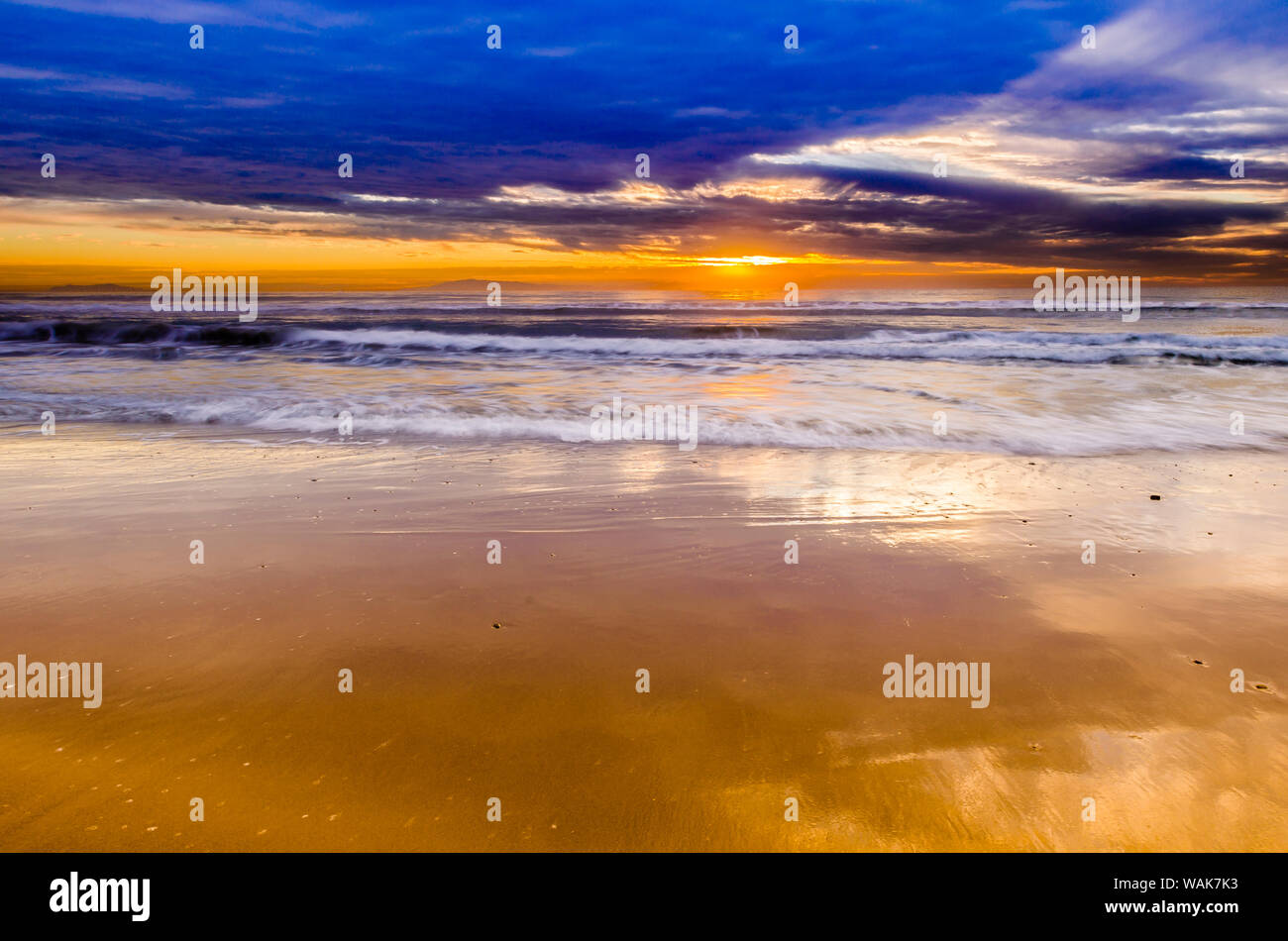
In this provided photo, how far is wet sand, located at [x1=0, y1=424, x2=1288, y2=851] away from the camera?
2205 mm

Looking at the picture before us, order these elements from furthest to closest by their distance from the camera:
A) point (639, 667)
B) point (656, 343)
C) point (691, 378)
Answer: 1. point (656, 343)
2. point (691, 378)
3. point (639, 667)

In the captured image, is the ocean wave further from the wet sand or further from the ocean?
the wet sand

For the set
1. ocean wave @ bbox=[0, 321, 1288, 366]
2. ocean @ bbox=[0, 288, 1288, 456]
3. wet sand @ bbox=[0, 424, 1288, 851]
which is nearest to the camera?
wet sand @ bbox=[0, 424, 1288, 851]

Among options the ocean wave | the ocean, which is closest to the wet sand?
the ocean

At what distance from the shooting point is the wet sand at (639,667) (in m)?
2.21

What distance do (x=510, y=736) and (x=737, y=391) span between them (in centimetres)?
997

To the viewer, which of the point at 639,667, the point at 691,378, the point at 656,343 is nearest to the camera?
the point at 639,667

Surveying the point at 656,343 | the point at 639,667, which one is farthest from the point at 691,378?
the point at 639,667

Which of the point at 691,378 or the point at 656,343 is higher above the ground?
the point at 656,343

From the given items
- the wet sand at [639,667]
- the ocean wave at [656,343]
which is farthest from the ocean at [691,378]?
the wet sand at [639,667]

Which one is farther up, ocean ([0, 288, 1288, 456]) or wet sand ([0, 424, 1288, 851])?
ocean ([0, 288, 1288, 456])

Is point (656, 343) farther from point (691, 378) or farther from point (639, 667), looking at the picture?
point (639, 667)

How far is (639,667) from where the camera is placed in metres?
3.12

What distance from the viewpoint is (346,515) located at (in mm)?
5215
